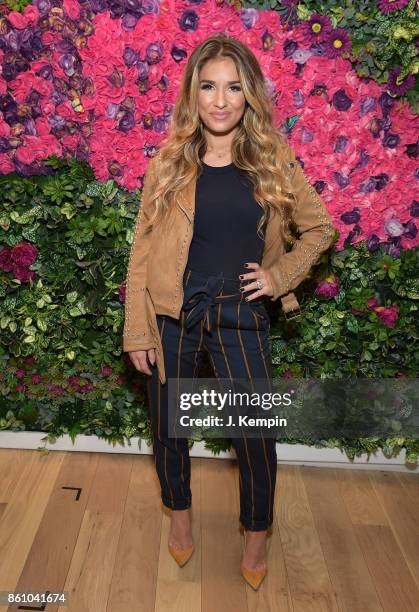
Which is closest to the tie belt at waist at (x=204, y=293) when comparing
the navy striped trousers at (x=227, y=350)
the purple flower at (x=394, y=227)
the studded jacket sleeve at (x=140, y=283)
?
the navy striped trousers at (x=227, y=350)

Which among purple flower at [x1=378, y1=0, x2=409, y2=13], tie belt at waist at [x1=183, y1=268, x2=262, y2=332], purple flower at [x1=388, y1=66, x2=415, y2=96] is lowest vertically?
tie belt at waist at [x1=183, y1=268, x2=262, y2=332]

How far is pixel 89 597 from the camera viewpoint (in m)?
2.53

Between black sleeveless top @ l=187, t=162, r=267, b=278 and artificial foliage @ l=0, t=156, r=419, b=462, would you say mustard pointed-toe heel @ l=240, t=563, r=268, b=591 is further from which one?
black sleeveless top @ l=187, t=162, r=267, b=278

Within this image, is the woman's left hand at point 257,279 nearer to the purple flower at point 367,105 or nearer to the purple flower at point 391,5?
the purple flower at point 367,105

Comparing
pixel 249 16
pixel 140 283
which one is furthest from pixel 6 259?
pixel 249 16

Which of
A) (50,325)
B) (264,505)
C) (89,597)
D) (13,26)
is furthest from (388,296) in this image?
(13,26)

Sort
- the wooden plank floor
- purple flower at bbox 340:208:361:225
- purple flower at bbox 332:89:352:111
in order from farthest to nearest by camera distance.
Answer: purple flower at bbox 340:208:361:225
purple flower at bbox 332:89:352:111
the wooden plank floor

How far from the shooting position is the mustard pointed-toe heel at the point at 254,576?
2613mm

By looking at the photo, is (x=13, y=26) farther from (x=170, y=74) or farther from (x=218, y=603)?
(x=218, y=603)

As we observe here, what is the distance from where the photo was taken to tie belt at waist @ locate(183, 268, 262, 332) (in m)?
2.42

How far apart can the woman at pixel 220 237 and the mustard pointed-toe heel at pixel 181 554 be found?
1.02 feet

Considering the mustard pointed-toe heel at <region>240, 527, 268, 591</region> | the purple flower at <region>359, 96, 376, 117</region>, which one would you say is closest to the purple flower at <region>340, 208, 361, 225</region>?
the purple flower at <region>359, 96, 376, 117</region>

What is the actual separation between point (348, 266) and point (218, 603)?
156 centimetres

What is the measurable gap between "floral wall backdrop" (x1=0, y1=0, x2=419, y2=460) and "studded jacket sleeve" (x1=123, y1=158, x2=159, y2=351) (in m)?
0.55
